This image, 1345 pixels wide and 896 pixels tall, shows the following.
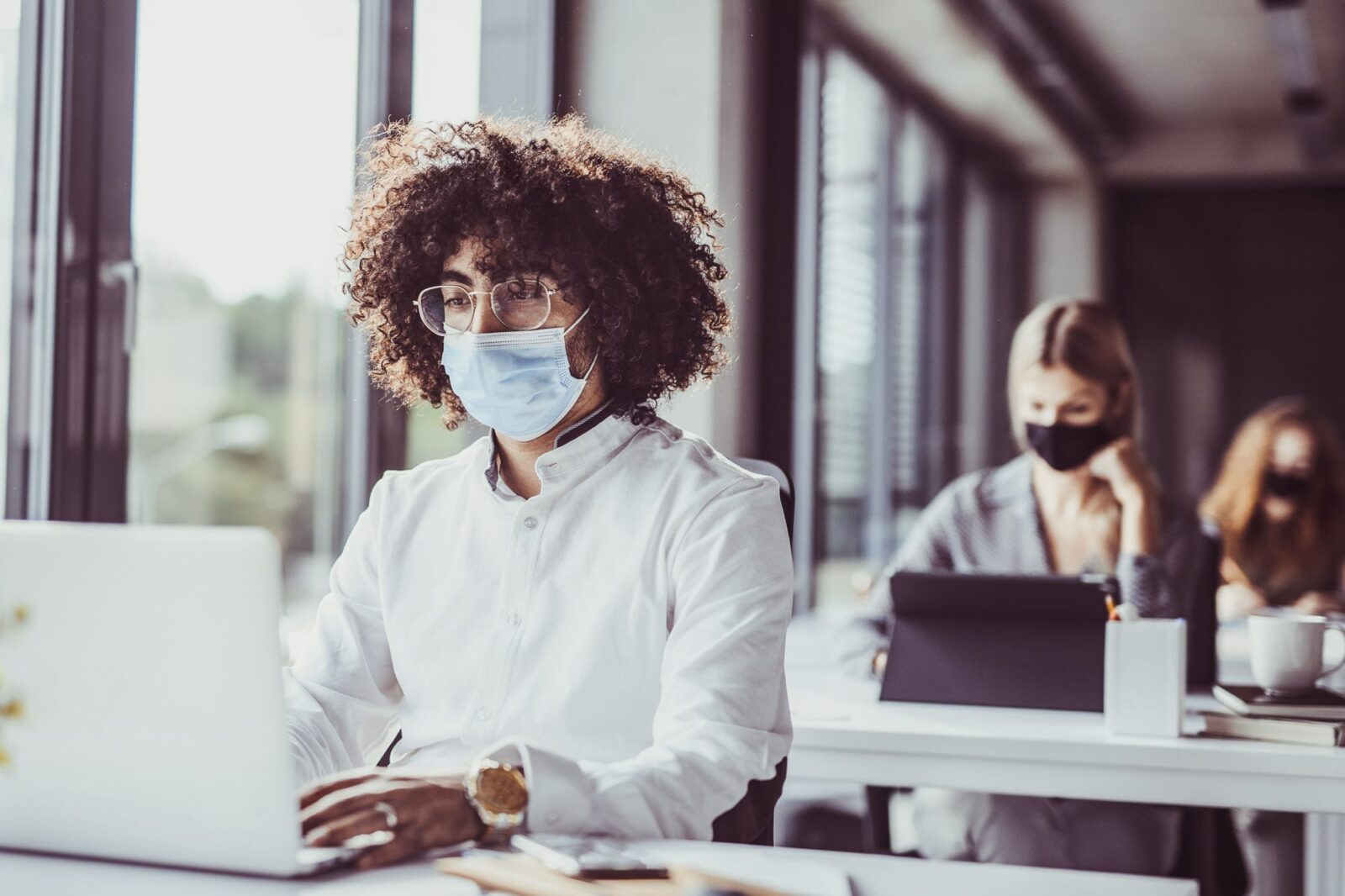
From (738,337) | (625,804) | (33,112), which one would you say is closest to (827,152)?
(738,337)

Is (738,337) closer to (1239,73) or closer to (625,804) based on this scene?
(625,804)

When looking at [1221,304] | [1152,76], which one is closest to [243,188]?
[1152,76]

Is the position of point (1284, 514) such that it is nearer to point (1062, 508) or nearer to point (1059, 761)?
point (1062, 508)

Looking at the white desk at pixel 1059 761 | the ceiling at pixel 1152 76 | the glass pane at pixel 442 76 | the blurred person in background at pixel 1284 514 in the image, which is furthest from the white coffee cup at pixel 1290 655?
the ceiling at pixel 1152 76

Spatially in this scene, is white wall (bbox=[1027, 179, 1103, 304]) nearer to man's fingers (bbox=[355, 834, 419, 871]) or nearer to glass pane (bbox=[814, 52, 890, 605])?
glass pane (bbox=[814, 52, 890, 605])

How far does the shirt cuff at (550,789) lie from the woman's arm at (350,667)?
46cm

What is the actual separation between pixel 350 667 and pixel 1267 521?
3383 millimetres

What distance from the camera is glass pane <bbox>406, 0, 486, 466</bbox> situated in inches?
114

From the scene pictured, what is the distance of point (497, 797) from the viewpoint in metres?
1.11

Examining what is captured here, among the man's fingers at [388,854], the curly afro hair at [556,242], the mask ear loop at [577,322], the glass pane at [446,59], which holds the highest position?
the glass pane at [446,59]

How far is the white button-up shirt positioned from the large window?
273 centimetres

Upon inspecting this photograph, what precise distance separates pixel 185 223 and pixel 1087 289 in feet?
20.9

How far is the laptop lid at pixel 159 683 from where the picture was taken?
0.93m

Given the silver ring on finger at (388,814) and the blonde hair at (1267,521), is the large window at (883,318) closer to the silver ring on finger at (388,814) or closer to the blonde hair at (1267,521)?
the blonde hair at (1267,521)
